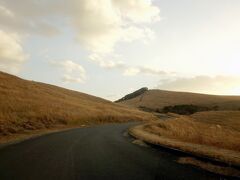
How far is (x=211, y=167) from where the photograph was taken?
12.3m

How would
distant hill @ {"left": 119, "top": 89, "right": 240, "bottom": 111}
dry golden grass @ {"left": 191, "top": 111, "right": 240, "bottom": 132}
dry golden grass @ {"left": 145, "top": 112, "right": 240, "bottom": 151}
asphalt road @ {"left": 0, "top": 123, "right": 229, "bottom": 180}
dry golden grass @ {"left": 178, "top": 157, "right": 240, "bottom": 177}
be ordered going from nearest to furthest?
asphalt road @ {"left": 0, "top": 123, "right": 229, "bottom": 180} → dry golden grass @ {"left": 178, "top": 157, "right": 240, "bottom": 177} → dry golden grass @ {"left": 145, "top": 112, "right": 240, "bottom": 151} → dry golden grass @ {"left": 191, "top": 111, "right": 240, "bottom": 132} → distant hill @ {"left": 119, "top": 89, "right": 240, "bottom": 111}

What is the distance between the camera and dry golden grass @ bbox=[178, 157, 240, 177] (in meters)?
11.2

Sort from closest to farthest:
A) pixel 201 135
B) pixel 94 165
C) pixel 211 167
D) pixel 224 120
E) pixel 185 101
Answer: pixel 211 167 → pixel 94 165 → pixel 201 135 → pixel 224 120 → pixel 185 101

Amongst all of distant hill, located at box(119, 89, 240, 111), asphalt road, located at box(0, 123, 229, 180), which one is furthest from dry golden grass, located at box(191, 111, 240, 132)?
distant hill, located at box(119, 89, 240, 111)

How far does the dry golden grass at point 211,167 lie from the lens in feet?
36.8

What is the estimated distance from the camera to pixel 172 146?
17.7m

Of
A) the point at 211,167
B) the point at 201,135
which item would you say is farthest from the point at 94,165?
the point at 201,135

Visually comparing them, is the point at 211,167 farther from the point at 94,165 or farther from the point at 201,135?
the point at 201,135

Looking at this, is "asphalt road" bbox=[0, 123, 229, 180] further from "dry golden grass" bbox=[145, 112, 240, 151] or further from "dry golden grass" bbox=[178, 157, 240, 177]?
"dry golden grass" bbox=[145, 112, 240, 151]

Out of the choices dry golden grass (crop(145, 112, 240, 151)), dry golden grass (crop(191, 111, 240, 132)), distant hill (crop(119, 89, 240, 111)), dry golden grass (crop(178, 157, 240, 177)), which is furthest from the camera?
distant hill (crop(119, 89, 240, 111))

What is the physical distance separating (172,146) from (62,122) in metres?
30.1

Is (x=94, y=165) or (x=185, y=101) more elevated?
(x=185, y=101)

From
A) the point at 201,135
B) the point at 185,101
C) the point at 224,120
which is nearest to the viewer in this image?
the point at 201,135

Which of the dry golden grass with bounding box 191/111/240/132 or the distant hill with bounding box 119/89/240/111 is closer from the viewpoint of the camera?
the dry golden grass with bounding box 191/111/240/132
